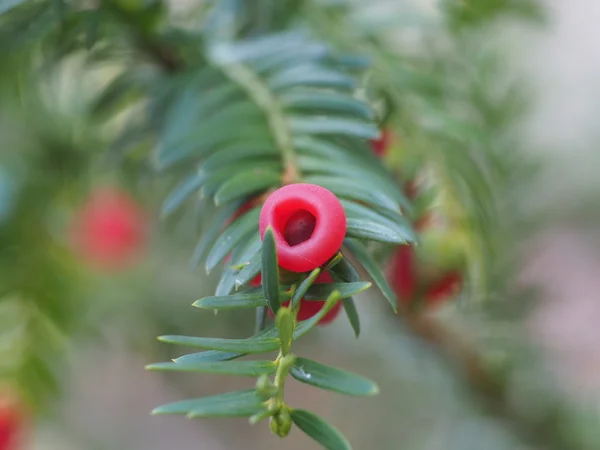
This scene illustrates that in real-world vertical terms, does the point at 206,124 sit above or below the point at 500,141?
above

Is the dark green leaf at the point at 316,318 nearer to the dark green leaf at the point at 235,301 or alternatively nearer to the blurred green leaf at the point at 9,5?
the dark green leaf at the point at 235,301

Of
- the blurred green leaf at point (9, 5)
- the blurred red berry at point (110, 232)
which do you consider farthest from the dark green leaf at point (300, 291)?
the blurred red berry at point (110, 232)

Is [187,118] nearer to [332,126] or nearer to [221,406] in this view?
[332,126]

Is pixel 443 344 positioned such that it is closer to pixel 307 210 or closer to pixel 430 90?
pixel 430 90

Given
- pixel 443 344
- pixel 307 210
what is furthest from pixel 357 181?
pixel 443 344

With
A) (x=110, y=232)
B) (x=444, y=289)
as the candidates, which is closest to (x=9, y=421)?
(x=110, y=232)

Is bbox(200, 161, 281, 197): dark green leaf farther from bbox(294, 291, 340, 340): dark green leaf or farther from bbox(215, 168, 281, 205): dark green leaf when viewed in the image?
bbox(294, 291, 340, 340): dark green leaf
